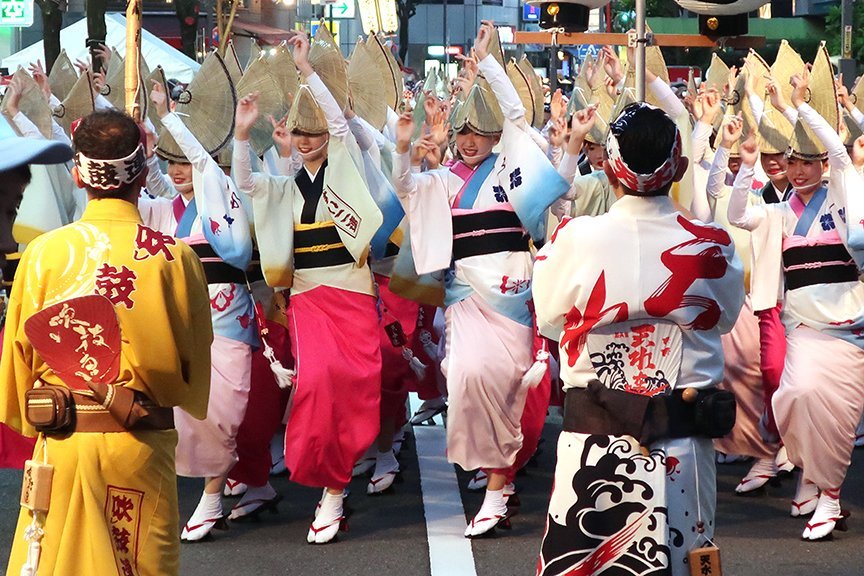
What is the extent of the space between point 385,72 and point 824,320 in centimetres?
385

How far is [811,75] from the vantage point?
7.78 m

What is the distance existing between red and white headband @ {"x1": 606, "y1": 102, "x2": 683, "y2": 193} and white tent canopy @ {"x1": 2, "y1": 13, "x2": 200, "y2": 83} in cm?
1484

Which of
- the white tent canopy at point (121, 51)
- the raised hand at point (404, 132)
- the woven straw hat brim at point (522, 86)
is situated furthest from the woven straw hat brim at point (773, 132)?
the white tent canopy at point (121, 51)

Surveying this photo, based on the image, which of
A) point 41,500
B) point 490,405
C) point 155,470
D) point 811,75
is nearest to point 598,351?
point 155,470

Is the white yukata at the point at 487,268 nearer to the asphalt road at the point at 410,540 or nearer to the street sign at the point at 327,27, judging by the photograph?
the asphalt road at the point at 410,540

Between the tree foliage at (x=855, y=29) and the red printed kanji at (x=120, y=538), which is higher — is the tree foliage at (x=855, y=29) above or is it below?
above

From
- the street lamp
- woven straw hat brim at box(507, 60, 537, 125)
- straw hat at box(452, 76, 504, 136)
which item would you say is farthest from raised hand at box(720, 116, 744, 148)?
the street lamp

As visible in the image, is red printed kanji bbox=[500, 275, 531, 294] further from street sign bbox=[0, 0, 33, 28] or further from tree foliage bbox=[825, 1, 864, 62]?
tree foliage bbox=[825, 1, 864, 62]

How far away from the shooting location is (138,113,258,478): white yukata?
7.12 metres

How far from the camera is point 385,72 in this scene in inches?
395

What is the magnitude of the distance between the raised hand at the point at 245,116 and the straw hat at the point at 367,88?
61.2 inches

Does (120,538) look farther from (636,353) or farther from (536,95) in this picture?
(536,95)

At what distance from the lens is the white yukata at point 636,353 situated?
4.38 m

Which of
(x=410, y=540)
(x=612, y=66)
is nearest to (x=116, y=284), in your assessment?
(x=410, y=540)
